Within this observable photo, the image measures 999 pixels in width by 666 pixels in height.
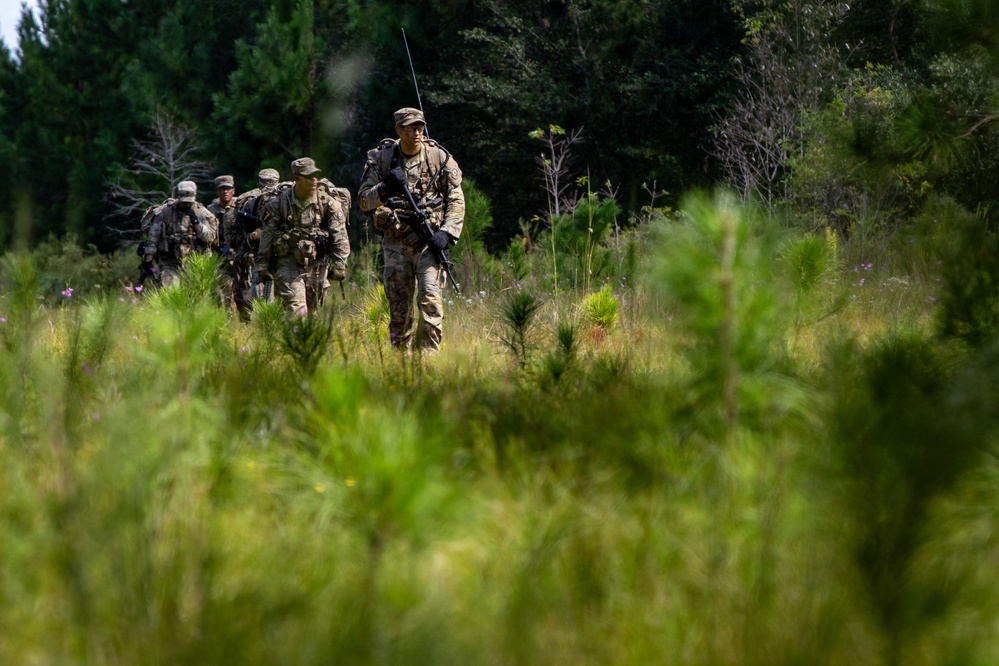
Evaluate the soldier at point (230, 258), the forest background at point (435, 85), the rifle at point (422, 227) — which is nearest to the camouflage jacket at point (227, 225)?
the soldier at point (230, 258)

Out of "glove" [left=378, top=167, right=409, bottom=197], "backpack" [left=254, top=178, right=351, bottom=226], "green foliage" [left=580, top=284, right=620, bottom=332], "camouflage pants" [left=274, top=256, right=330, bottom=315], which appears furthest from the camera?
"backpack" [left=254, top=178, right=351, bottom=226]

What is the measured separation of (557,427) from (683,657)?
1.42 metres

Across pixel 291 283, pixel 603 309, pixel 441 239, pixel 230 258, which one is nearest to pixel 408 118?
pixel 441 239

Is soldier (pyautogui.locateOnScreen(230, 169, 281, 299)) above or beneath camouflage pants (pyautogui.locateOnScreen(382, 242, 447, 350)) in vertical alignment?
above

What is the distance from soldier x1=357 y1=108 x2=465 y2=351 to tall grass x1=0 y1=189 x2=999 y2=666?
419 cm

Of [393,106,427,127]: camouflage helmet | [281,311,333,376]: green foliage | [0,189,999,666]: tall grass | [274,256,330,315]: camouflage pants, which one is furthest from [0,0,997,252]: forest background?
[0,189,999,666]: tall grass

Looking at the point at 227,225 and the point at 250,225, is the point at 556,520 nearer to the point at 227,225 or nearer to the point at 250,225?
the point at 250,225

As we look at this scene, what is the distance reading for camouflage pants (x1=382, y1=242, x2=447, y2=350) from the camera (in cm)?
763

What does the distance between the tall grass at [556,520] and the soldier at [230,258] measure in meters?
9.76

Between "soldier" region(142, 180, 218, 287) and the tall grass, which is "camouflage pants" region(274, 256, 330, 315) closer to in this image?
"soldier" region(142, 180, 218, 287)

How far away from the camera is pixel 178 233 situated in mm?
12547

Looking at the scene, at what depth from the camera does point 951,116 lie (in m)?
4.65

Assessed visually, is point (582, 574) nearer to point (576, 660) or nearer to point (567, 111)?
point (576, 660)

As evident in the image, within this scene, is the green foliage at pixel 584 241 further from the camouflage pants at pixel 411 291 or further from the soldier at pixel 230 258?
the soldier at pixel 230 258
